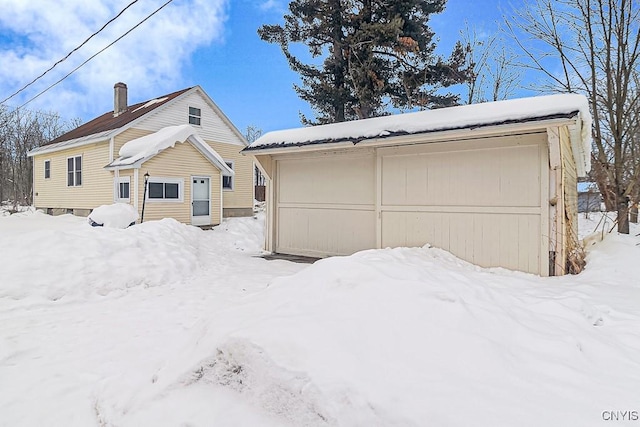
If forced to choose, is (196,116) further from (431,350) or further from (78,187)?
(431,350)

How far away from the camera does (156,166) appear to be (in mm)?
12680

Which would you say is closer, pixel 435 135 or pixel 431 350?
pixel 431 350

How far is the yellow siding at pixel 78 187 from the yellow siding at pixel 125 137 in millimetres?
415

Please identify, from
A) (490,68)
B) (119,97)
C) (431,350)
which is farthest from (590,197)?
(119,97)

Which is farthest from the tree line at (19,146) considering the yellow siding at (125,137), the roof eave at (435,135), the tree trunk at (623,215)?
the tree trunk at (623,215)

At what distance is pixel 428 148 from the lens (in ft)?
20.5

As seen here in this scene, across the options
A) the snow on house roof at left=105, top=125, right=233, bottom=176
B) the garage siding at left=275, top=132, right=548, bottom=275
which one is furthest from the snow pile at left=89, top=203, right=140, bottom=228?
the garage siding at left=275, top=132, right=548, bottom=275

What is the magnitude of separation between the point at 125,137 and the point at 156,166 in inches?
97.9

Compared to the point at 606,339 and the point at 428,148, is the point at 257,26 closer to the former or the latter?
the point at 428,148

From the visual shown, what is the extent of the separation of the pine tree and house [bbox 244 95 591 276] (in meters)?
4.76

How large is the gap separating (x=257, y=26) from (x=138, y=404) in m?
12.2

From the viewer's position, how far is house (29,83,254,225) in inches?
501

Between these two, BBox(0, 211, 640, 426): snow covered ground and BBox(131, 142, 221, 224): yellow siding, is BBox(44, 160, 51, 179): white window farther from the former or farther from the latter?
BBox(0, 211, 640, 426): snow covered ground
